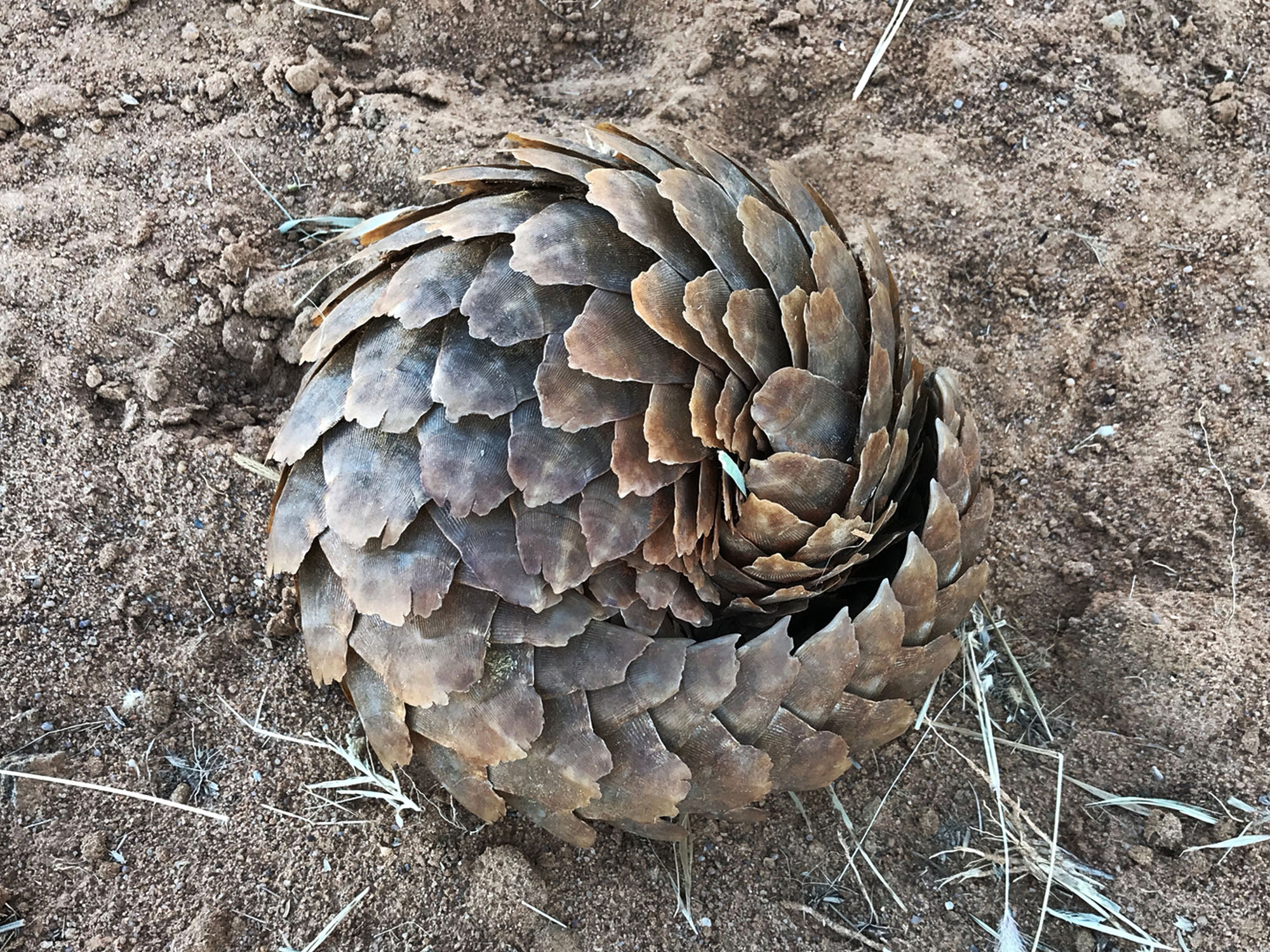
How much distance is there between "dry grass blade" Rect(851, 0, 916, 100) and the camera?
119 inches

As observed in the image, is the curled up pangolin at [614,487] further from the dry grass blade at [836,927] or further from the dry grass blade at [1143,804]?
the dry grass blade at [1143,804]

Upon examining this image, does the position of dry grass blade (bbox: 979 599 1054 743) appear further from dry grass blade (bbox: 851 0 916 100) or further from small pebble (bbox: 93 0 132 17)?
small pebble (bbox: 93 0 132 17)

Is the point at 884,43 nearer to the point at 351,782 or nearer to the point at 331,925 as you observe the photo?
the point at 351,782

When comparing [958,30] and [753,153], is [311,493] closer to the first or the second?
[753,153]

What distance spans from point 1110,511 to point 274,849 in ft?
8.37

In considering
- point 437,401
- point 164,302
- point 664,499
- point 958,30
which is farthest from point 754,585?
point 958,30

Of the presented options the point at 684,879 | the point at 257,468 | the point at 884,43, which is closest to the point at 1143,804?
the point at 684,879

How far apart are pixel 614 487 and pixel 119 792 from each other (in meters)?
1.55

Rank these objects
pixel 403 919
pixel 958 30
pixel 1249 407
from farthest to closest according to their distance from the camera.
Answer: pixel 958 30
pixel 1249 407
pixel 403 919

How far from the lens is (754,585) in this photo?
2025 mm

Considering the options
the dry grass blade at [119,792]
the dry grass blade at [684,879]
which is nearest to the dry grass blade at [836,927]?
the dry grass blade at [684,879]

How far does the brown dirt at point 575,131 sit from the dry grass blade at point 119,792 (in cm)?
3

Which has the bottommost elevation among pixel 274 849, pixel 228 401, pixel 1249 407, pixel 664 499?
pixel 274 849

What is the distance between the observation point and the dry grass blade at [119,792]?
2.23 m
